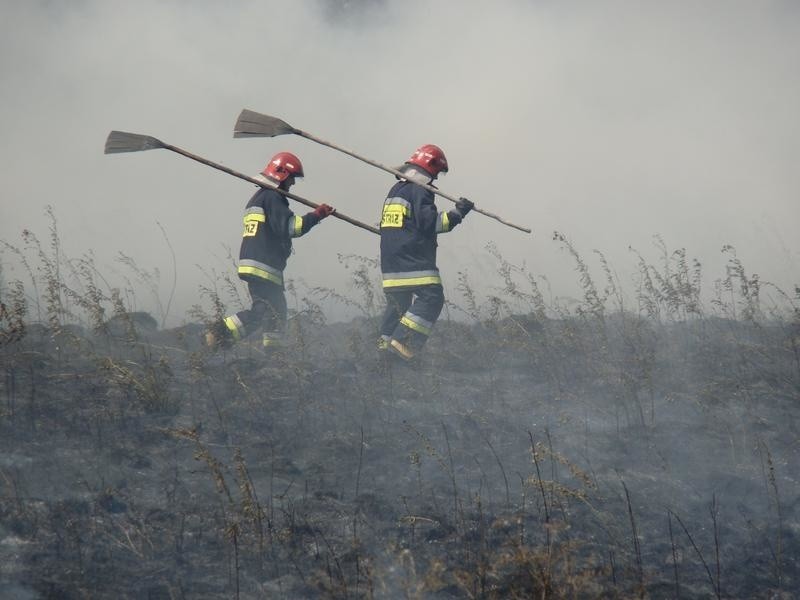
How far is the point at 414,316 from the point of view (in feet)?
21.9

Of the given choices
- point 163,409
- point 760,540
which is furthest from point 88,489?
point 760,540

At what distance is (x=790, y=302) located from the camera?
244 inches

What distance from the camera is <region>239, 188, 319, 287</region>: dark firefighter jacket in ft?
23.2

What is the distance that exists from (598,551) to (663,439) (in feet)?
5.31

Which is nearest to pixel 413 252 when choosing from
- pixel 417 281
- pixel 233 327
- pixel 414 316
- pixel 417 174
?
pixel 417 281

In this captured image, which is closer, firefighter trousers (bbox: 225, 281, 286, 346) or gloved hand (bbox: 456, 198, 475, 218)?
gloved hand (bbox: 456, 198, 475, 218)

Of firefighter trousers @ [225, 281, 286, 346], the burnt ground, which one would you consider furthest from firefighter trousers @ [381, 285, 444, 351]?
firefighter trousers @ [225, 281, 286, 346]

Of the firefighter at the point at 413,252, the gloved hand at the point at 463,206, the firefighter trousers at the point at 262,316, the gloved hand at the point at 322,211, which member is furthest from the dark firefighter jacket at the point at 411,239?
the firefighter trousers at the point at 262,316

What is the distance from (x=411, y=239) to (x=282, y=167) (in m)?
1.47

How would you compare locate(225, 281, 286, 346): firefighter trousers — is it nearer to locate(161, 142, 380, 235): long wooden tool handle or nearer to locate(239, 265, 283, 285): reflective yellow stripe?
locate(239, 265, 283, 285): reflective yellow stripe

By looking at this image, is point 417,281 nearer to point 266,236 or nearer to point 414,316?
point 414,316

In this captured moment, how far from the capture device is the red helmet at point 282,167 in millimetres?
7223

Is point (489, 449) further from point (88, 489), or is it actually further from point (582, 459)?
point (88, 489)

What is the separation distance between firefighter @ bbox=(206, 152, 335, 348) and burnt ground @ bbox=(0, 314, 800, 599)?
47 centimetres
